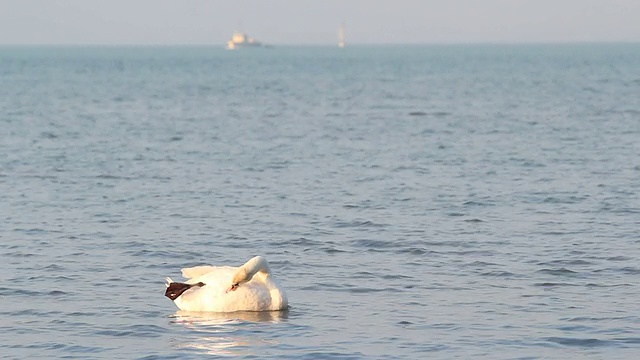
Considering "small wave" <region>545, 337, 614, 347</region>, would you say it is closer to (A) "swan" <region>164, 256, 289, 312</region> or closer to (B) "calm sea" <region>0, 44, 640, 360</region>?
(B) "calm sea" <region>0, 44, 640, 360</region>

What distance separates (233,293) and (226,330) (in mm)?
779

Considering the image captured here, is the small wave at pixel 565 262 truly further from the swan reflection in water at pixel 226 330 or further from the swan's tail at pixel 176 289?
the swan's tail at pixel 176 289

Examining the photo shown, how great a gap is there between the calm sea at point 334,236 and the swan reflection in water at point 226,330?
0.14 feet

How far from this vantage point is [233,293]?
13.8 m

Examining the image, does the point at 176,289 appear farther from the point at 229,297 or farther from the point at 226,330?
the point at 226,330

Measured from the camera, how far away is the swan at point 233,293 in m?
13.8

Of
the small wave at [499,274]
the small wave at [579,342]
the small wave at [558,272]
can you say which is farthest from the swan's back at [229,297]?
the small wave at [558,272]

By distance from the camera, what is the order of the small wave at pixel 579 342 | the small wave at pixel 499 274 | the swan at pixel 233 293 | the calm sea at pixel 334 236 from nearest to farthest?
1. the small wave at pixel 579 342
2. the calm sea at pixel 334 236
3. the swan at pixel 233 293
4. the small wave at pixel 499 274

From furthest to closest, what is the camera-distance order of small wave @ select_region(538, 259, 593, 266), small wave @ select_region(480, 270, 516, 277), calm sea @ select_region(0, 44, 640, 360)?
small wave @ select_region(538, 259, 593, 266) < small wave @ select_region(480, 270, 516, 277) < calm sea @ select_region(0, 44, 640, 360)

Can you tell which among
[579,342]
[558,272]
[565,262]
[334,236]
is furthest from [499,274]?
[334,236]

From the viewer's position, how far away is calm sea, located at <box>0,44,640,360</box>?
12773 millimetres

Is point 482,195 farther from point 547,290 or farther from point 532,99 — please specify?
point 532,99

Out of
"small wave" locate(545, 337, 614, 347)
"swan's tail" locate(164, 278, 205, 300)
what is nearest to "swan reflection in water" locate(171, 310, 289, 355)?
"swan's tail" locate(164, 278, 205, 300)

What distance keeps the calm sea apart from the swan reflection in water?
0.04 meters
